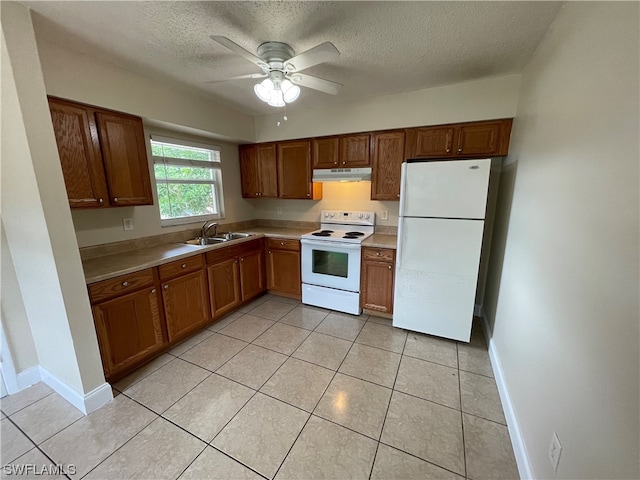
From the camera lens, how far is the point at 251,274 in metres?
3.19

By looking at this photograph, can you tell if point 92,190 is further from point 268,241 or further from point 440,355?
point 440,355

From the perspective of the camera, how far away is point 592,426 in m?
0.84

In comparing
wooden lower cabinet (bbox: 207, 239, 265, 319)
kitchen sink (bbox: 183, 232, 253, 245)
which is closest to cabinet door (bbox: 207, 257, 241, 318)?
wooden lower cabinet (bbox: 207, 239, 265, 319)

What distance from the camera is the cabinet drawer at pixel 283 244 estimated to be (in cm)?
316

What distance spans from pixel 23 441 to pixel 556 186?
3.32 m

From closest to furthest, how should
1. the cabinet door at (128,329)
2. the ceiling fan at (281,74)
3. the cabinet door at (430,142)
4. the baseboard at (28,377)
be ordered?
the ceiling fan at (281,74) → the cabinet door at (128,329) → the baseboard at (28,377) → the cabinet door at (430,142)

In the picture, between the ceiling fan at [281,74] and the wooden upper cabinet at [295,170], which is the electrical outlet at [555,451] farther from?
the wooden upper cabinet at [295,170]

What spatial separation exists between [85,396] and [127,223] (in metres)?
1.42

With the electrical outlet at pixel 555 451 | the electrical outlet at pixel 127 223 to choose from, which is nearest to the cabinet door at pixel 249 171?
the electrical outlet at pixel 127 223

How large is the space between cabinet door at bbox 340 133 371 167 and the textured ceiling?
735mm

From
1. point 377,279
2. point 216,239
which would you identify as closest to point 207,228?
point 216,239

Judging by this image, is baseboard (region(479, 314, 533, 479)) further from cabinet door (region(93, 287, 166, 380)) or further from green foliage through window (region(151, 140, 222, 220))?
green foliage through window (region(151, 140, 222, 220))

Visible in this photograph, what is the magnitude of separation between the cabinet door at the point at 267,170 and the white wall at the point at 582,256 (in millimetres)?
2632

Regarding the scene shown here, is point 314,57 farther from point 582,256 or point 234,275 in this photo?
point 234,275
